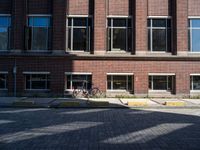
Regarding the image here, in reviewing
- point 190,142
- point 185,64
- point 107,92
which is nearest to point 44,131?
point 190,142

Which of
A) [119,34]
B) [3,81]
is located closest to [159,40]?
[119,34]

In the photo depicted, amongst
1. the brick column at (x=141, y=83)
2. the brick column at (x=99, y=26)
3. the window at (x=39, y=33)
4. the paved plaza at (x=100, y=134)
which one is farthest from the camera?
the window at (x=39, y=33)

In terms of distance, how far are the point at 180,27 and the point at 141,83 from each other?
5.20m

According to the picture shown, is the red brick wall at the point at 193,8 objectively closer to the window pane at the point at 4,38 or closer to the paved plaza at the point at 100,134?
the paved plaza at the point at 100,134

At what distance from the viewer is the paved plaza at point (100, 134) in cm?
885

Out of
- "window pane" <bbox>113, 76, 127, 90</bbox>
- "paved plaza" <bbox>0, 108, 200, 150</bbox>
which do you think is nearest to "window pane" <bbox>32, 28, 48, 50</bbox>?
"window pane" <bbox>113, 76, 127, 90</bbox>

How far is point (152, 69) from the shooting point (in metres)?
25.9

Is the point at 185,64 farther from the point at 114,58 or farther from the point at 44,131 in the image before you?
the point at 44,131

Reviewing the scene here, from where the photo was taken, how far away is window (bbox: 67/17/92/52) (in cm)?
2680

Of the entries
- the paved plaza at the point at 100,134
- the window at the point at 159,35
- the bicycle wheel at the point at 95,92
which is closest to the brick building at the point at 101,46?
the window at the point at 159,35

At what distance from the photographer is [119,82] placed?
26.5m

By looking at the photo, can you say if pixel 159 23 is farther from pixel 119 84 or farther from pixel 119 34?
pixel 119 84

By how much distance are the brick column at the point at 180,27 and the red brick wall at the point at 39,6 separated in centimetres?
982

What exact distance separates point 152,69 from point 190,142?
16.7 m
